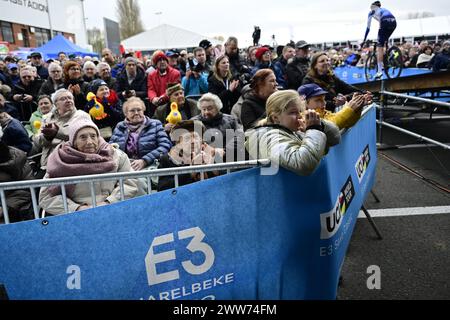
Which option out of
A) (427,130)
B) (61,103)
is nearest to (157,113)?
(61,103)

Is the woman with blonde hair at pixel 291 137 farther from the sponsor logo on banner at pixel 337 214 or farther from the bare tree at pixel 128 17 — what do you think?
the bare tree at pixel 128 17

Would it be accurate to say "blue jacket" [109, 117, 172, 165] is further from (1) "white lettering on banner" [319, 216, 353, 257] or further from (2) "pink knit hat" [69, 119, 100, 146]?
(1) "white lettering on banner" [319, 216, 353, 257]

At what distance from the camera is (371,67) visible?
34.3 ft

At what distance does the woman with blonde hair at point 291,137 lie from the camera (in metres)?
2.24

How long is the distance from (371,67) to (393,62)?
2.35 feet

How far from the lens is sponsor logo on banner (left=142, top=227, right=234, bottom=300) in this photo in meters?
2.19

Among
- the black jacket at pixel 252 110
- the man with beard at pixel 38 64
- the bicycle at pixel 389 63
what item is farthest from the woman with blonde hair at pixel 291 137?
the man with beard at pixel 38 64

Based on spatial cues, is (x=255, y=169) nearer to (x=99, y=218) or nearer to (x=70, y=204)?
(x=99, y=218)

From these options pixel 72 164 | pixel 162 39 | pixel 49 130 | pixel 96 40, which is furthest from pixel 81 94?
pixel 96 40

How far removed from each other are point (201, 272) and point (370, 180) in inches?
104

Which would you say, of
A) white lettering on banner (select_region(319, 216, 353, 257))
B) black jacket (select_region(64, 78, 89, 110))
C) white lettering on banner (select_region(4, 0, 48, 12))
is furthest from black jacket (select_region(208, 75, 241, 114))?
white lettering on banner (select_region(4, 0, 48, 12))

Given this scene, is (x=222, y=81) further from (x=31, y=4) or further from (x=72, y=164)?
(x=31, y=4)

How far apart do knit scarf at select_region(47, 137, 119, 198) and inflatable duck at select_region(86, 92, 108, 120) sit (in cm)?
264

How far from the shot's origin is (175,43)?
125ft
